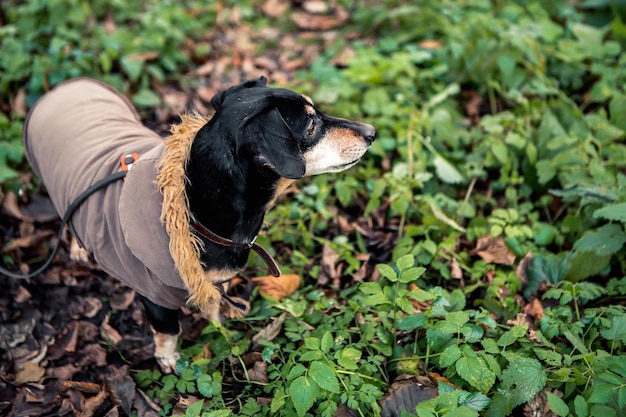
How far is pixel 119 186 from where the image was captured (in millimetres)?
2832

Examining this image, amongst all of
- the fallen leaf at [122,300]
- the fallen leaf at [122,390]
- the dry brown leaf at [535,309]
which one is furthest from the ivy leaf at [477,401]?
the fallen leaf at [122,300]

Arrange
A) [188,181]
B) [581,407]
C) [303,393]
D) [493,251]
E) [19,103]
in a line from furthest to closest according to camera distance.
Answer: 1. [19,103]
2. [493,251]
3. [188,181]
4. [303,393]
5. [581,407]

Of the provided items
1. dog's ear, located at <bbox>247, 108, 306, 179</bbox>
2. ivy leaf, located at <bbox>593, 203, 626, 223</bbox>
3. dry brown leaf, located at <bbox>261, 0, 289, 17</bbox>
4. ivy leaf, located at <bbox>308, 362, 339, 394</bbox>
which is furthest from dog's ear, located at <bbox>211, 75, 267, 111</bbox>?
dry brown leaf, located at <bbox>261, 0, 289, 17</bbox>

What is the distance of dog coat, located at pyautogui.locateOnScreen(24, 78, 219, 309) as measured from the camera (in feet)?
8.61

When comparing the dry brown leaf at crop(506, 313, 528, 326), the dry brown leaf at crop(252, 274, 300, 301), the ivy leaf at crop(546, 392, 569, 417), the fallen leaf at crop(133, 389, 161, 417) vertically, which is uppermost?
the ivy leaf at crop(546, 392, 569, 417)

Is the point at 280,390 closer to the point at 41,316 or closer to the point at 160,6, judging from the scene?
the point at 41,316

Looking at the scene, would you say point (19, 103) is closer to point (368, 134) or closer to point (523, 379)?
point (368, 134)

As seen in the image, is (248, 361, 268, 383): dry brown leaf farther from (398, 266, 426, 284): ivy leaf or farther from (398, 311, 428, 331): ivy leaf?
(398, 266, 426, 284): ivy leaf

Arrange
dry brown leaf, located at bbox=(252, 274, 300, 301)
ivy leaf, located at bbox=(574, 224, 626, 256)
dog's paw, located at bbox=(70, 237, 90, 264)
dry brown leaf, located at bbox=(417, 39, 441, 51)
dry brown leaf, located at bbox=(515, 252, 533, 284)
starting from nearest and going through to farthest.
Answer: ivy leaf, located at bbox=(574, 224, 626, 256) → dry brown leaf, located at bbox=(515, 252, 533, 284) → dry brown leaf, located at bbox=(252, 274, 300, 301) → dog's paw, located at bbox=(70, 237, 90, 264) → dry brown leaf, located at bbox=(417, 39, 441, 51)

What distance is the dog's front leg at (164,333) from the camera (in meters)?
2.99

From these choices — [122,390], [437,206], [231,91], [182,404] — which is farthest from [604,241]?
[122,390]

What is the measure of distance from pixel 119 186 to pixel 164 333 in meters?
0.85

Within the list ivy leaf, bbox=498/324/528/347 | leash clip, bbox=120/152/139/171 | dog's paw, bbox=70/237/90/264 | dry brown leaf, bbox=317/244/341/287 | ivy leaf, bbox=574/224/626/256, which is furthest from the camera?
dog's paw, bbox=70/237/90/264

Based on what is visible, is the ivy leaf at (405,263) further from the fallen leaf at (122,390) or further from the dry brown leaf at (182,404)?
the fallen leaf at (122,390)
